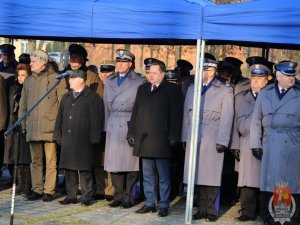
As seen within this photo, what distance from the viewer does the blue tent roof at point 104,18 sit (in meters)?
8.27

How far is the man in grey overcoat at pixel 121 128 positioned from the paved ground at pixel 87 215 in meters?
0.30

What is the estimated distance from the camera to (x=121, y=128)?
9195 millimetres

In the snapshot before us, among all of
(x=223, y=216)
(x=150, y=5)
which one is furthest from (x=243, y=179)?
(x=150, y=5)

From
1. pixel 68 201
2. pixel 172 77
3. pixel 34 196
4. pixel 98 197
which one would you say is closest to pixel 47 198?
pixel 34 196

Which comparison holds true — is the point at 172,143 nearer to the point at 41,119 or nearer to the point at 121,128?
the point at 121,128

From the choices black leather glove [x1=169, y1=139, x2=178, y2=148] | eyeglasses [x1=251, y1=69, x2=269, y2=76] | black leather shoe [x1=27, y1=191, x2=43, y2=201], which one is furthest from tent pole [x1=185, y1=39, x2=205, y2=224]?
black leather shoe [x1=27, y1=191, x2=43, y2=201]

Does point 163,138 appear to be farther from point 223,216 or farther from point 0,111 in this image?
point 0,111

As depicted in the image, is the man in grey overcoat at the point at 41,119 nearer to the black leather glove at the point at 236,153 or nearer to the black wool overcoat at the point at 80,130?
the black wool overcoat at the point at 80,130

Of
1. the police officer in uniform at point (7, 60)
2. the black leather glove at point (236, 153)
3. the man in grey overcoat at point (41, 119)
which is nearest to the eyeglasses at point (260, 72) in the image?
the black leather glove at point (236, 153)

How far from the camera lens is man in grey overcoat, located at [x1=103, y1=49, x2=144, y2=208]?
30.1 feet

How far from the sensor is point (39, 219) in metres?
8.32

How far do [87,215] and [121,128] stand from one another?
1267mm

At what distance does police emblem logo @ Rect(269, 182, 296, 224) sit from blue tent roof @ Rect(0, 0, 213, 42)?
2109mm

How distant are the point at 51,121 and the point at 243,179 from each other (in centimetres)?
282
